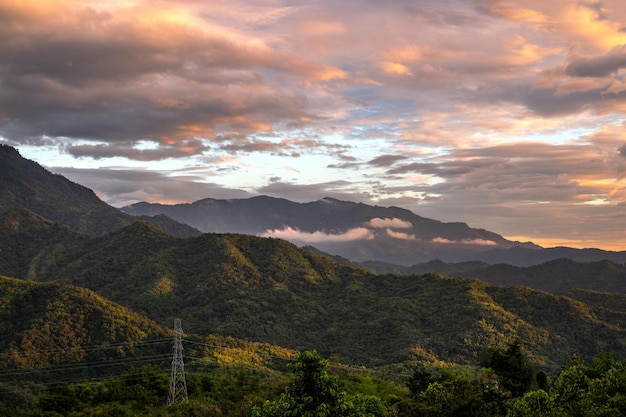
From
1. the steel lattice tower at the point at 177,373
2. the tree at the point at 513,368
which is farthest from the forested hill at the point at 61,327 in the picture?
the tree at the point at 513,368

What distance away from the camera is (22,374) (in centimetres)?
12581

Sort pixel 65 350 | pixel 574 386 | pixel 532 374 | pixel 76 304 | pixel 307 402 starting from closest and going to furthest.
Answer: pixel 307 402 < pixel 574 386 < pixel 532 374 < pixel 65 350 < pixel 76 304

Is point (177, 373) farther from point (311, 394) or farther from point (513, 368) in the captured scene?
point (311, 394)

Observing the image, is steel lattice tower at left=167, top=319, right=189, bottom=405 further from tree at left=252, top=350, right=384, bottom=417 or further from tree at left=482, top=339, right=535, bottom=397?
tree at left=252, top=350, right=384, bottom=417

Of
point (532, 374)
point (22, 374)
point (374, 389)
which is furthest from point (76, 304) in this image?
point (532, 374)

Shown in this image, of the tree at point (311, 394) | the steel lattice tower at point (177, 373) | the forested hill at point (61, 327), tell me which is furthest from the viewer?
the forested hill at point (61, 327)

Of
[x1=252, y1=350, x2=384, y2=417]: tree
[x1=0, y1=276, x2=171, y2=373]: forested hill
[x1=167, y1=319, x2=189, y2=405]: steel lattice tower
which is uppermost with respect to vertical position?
[x1=252, y1=350, x2=384, y2=417]: tree

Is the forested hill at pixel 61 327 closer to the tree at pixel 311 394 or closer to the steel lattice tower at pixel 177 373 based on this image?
the steel lattice tower at pixel 177 373

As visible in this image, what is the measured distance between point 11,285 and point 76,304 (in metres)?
27.9

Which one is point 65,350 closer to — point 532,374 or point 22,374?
point 22,374

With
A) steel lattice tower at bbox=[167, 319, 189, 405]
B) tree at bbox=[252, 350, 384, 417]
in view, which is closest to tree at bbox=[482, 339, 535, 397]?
steel lattice tower at bbox=[167, 319, 189, 405]

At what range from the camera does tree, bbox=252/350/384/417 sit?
88.2 feet

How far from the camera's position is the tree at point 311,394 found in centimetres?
2689

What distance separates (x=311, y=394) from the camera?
89.9 ft
